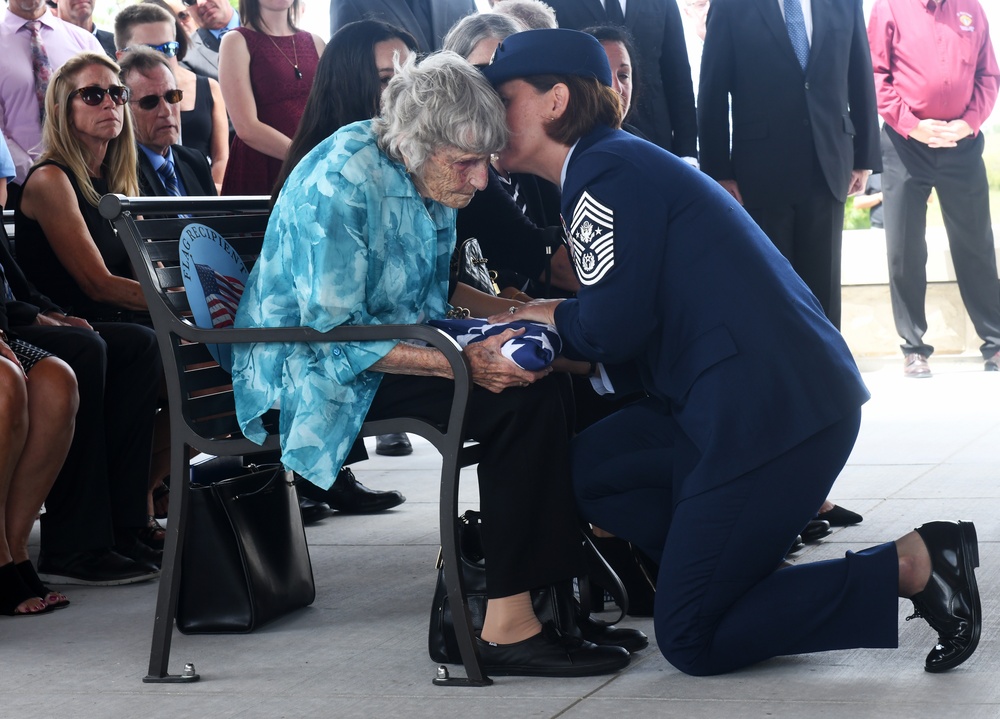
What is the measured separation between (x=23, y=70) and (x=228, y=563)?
326cm

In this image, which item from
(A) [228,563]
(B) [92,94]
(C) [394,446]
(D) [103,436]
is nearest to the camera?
(A) [228,563]

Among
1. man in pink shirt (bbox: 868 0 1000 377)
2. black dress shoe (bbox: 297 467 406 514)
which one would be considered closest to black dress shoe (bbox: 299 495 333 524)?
black dress shoe (bbox: 297 467 406 514)

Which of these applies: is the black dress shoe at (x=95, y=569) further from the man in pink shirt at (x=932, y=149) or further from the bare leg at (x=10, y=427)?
the man in pink shirt at (x=932, y=149)

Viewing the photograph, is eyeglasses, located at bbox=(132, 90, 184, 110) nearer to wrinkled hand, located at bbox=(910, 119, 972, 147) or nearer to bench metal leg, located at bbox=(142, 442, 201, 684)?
bench metal leg, located at bbox=(142, 442, 201, 684)

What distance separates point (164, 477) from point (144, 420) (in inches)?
23.8

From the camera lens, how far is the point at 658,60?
523 cm

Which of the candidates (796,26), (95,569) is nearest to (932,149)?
(796,26)

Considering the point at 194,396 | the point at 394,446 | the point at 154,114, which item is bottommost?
the point at 394,446

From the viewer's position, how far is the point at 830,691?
2.58 meters

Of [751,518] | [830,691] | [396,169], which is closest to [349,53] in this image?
[396,169]

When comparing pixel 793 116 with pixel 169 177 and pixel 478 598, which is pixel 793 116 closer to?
pixel 169 177

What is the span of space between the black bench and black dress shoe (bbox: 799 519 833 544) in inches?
55.5

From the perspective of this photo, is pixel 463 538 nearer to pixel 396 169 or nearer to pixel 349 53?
pixel 396 169

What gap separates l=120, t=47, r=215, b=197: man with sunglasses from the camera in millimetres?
4824
